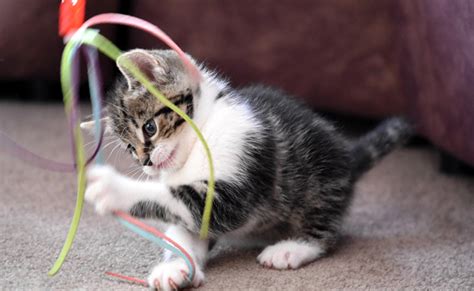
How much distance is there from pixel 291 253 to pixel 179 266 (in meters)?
0.26

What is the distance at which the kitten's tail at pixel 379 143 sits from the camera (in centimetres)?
157

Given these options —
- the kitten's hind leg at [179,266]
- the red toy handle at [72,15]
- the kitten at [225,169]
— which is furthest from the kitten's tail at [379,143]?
the red toy handle at [72,15]

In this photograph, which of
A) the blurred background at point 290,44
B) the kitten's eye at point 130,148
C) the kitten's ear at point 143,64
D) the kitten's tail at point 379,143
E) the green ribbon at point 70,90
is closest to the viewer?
the green ribbon at point 70,90

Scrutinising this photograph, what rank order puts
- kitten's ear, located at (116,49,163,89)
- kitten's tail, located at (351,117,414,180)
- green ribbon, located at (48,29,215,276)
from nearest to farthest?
green ribbon, located at (48,29,215,276), kitten's ear, located at (116,49,163,89), kitten's tail, located at (351,117,414,180)

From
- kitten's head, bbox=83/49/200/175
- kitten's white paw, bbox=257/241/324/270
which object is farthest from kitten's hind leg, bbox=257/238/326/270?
kitten's head, bbox=83/49/200/175

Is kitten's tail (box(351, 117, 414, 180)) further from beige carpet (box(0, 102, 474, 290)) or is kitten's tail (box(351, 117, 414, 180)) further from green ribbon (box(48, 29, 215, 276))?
green ribbon (box(48, 29, 215, 276))

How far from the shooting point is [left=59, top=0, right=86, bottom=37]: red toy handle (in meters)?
1.14

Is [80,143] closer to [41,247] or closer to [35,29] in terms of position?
[41,247]

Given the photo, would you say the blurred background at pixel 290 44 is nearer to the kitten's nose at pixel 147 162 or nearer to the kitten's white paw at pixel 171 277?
the kitten's nose at pixel 147 162

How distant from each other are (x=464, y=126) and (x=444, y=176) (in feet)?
1.22

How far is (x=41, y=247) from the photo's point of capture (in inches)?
52.4

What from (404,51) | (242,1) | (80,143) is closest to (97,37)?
(80,143)

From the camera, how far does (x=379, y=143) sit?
1604 mm

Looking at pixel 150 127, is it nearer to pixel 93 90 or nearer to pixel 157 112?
pixel 157 112
